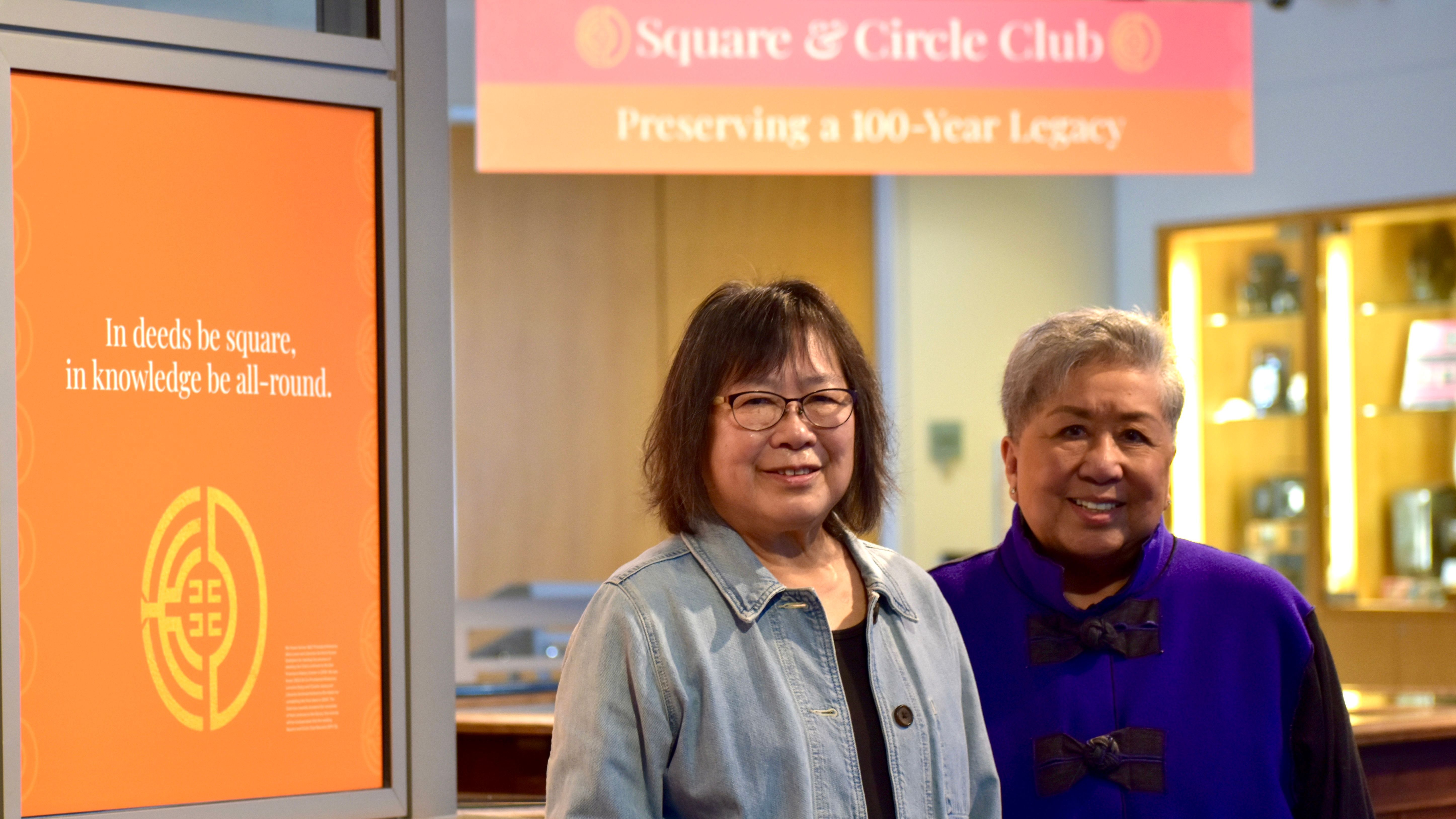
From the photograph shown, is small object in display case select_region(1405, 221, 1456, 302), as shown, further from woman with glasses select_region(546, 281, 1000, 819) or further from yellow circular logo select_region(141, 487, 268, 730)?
yellow circular logo select_region(141, 487, 268, 730)

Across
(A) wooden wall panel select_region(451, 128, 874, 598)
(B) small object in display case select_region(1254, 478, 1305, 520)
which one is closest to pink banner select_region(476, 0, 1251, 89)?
(B) small object in display case select_region(1254, 478, 1305, 520)

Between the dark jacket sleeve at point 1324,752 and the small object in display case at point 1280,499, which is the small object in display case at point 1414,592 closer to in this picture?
the small object in display case at point 1280,499

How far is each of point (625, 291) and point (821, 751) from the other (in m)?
4.40

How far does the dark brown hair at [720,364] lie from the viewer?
1443mm

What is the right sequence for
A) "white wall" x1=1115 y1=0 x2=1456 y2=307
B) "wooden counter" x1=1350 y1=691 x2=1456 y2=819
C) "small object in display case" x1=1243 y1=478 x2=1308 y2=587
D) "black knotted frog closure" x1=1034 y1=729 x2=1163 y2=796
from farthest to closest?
"small object in display case" x1=1243 y1=478 x2=1308 y2=587 → "white wall" x1=1115 y1=0 x2=1456 y2=307 → "wooden counter" x1=1350 y1=691 x2=1456 y2=819 → "black knotted frog closure" x1=1034 y1=729 x2=1163 y2=796

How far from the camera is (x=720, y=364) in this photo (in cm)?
144

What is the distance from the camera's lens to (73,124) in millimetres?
1808

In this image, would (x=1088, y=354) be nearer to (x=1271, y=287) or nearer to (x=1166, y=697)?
(x=1166, y=697)

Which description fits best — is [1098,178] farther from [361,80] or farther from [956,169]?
[361,80]

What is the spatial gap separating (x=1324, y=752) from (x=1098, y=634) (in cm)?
30

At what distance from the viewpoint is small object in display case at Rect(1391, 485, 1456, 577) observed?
4883mm

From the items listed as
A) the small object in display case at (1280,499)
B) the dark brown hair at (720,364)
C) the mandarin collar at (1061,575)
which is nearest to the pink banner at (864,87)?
the mandarin collar at (1061,575)

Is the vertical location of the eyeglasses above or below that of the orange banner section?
below

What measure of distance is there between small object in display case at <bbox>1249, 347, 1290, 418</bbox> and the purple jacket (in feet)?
11.9
